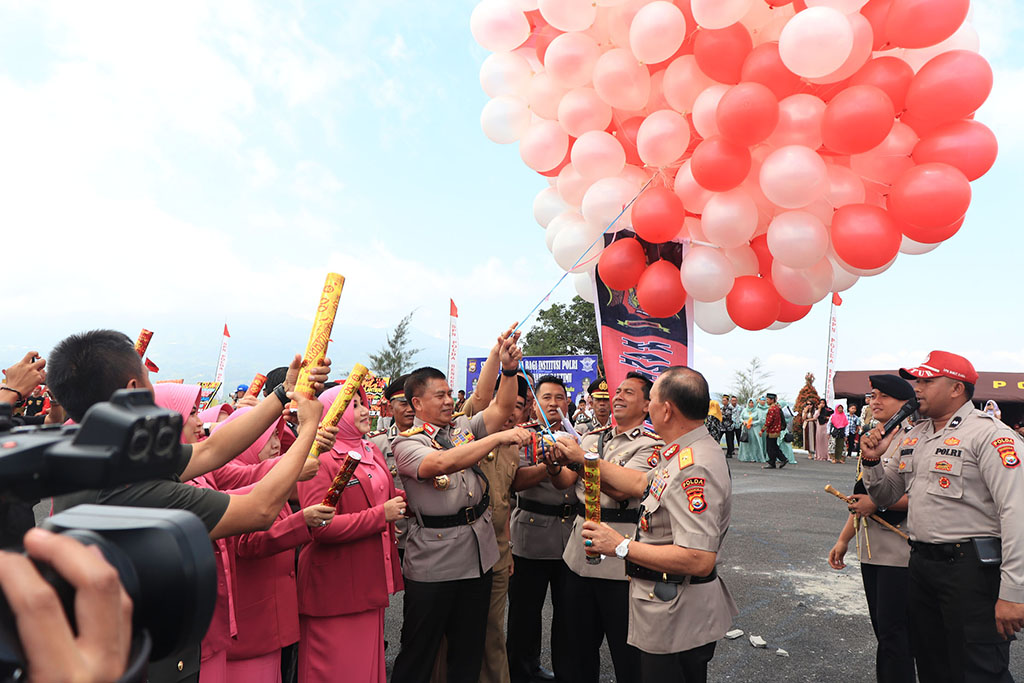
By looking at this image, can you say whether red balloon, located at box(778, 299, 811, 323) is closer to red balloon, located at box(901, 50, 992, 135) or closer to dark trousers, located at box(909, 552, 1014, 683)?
red balloon, located at box(901, 50, 992, 135)

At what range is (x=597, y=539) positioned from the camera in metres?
2.79

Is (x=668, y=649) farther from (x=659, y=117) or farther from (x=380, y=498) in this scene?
(x=659, y=117)

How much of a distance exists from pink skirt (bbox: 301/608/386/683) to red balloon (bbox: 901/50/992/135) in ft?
12.7

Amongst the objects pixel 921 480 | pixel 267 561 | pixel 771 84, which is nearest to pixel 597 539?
pixel 267 561

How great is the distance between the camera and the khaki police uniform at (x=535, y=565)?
4.34 meters

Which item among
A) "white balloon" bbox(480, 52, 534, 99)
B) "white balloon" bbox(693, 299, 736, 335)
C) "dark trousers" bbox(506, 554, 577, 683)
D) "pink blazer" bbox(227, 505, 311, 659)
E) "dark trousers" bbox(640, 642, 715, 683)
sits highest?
"white balloon" bbox(480, 52, 534, 99)

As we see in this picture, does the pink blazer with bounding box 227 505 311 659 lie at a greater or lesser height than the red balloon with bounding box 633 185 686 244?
lesser

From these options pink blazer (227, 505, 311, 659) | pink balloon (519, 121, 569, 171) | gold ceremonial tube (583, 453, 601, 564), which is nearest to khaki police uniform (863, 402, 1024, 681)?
gold ceremonial tube (583, 453, 601, 564)

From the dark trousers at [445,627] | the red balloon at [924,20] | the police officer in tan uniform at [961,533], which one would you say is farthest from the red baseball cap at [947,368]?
the dark trousers at [445,627]

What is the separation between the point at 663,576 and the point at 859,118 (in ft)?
7.96

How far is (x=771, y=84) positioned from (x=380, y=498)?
3024mm

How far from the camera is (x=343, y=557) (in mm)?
3164

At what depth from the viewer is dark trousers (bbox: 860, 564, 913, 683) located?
3627 millimetres

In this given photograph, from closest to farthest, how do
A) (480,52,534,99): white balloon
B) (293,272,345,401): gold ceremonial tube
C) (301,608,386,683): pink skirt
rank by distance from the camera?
1. (293,272,345,401): gold ceremonial tube
2. (301,608,386,683): pink skirt
3. (480,52,534,99): white balloon
